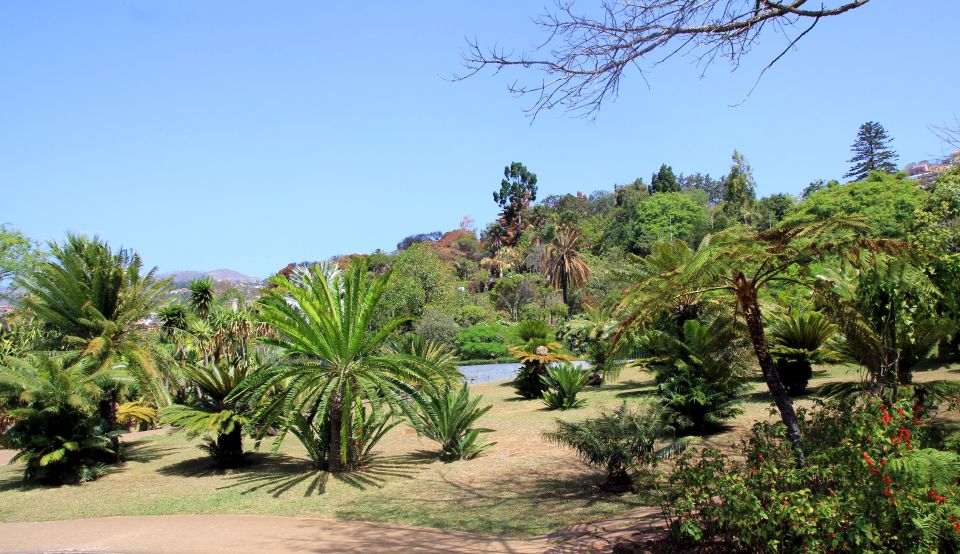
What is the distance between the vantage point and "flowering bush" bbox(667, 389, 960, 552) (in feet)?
13.6

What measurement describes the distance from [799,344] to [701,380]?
4447 millimetres

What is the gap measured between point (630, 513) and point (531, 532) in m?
1.19

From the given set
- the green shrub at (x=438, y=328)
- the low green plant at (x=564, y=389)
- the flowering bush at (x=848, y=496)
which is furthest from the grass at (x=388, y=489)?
the green shrub at (x=438, y=328)

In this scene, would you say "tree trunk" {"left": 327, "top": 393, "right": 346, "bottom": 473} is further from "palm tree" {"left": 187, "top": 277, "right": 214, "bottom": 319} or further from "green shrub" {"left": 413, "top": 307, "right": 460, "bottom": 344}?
"green shrub" {"left": 413, "top": 307, "right": 460, "bottom": 344}

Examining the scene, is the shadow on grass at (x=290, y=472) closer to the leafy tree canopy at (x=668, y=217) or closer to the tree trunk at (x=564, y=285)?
the tree trunk at (x=564, y=285)

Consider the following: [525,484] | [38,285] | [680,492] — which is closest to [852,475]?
[680,492]

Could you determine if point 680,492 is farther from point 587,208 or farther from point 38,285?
point 587,208

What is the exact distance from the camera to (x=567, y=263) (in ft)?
164

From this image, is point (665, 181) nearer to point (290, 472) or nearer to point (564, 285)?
point (564, 285)

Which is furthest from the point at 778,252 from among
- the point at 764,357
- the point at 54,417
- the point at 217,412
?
the point at 54,417

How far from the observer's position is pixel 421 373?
10336 mm

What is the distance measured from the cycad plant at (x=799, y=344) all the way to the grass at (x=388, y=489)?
0.87 metres

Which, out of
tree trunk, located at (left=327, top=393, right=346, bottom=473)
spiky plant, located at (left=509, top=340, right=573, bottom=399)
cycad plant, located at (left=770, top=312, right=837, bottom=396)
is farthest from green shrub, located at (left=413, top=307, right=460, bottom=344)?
tree trunk, located at (left=327, top=393, right=346, bottom=473)

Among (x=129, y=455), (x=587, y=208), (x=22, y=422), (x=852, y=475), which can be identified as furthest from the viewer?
(x=587, y=208)
